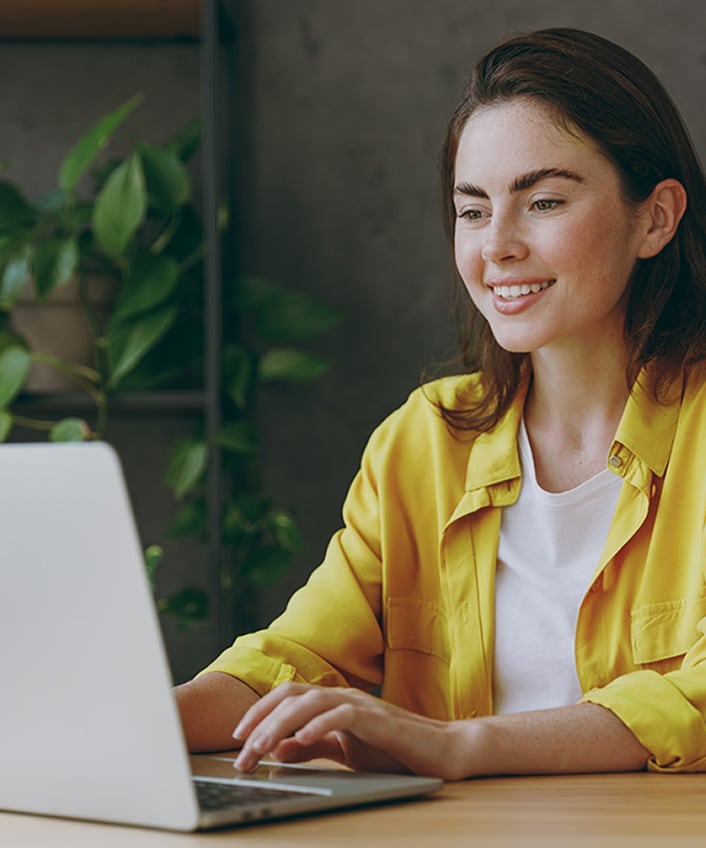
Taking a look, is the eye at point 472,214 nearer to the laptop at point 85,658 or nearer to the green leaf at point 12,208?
the laptop at point 85,658

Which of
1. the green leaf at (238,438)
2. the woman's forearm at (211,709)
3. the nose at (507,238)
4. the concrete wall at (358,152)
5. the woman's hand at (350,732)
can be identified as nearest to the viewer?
the woman's hand at (350,732)

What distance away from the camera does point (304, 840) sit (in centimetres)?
85

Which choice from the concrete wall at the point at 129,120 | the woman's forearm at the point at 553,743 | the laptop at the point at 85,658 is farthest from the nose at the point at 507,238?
the concrete wall at the point at 129,120

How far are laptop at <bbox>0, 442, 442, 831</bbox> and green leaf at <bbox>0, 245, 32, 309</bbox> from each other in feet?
5.76

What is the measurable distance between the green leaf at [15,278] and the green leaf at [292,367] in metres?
0.50

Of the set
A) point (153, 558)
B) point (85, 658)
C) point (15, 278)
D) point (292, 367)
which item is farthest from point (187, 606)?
point (85, 658)

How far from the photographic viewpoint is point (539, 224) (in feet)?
5.01

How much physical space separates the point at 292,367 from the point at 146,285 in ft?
1.10

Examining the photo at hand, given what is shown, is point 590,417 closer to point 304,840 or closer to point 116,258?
point 304,840

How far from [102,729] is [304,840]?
15cm

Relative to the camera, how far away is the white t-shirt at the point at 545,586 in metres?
1.50

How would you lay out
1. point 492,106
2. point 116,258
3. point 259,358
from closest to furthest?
point 492,106 < point 116,258 < point 259,358

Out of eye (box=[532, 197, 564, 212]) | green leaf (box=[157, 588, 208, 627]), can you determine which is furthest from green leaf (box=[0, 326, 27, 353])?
eye (box=[532, 197, 564, 212])

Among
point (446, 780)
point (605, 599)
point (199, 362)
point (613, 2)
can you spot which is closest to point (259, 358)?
point (199, 362)
